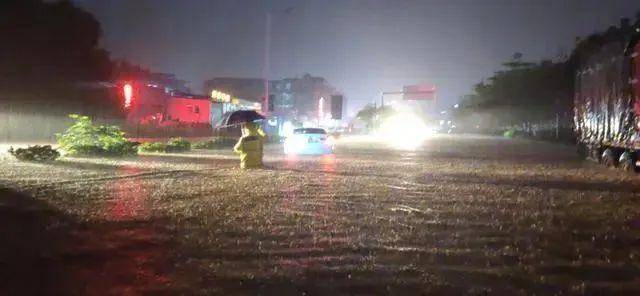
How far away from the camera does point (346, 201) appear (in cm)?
1262

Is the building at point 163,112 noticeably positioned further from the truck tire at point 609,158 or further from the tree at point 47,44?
the truck tire at point 609,158

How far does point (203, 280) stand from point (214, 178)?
1083 centimetres

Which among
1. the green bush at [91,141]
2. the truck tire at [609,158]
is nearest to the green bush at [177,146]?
the green bush at [91,141]

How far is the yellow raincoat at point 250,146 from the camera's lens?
20531 mm

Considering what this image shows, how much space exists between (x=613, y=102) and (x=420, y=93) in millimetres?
69172

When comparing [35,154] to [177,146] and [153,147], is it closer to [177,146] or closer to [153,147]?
[153,147]

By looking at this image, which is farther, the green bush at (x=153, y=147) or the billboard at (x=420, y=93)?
the billboard at (x=420, y=93)

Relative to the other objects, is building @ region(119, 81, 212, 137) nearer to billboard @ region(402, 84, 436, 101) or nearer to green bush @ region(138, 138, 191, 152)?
green bush @ region(138, 138, 191, 152)

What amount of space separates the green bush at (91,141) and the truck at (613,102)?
1764cm

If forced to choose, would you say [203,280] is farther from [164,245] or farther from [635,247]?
[635,247]

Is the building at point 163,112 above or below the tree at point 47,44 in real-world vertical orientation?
below

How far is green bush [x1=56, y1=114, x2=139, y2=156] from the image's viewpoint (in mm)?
25453

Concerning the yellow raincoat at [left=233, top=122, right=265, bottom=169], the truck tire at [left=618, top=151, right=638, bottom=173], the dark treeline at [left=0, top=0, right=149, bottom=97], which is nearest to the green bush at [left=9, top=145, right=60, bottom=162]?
the yellow raincoat at [left=233, top=122, right=265, bottom=169]

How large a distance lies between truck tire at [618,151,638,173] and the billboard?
6920cm
